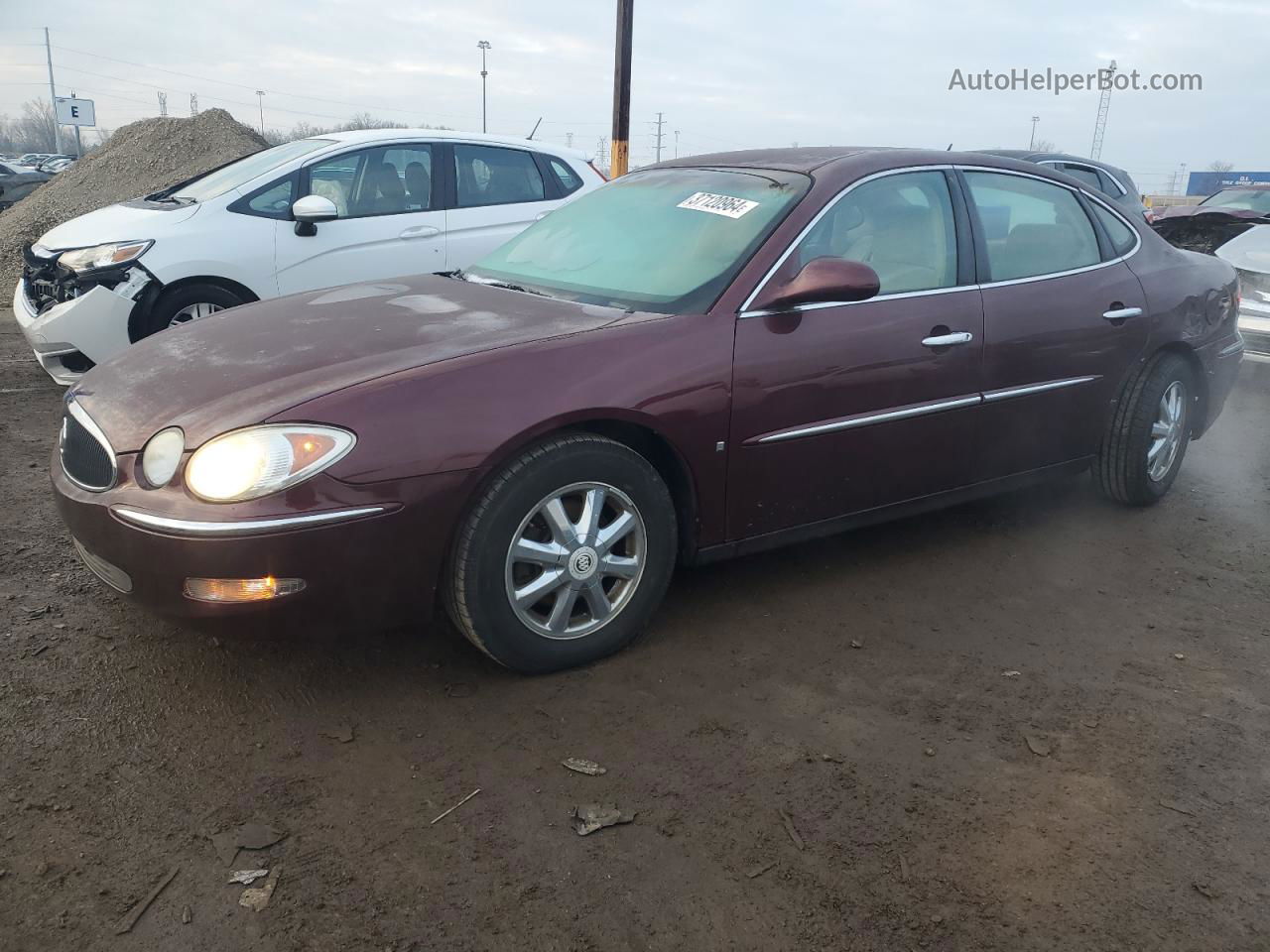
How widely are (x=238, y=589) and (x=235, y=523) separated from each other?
0.18 metres

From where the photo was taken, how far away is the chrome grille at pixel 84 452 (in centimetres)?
270

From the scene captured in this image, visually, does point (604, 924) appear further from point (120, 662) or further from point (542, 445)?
point (120, 662)

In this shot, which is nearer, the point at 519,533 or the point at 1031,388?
the point at 519,533

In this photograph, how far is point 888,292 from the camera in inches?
141

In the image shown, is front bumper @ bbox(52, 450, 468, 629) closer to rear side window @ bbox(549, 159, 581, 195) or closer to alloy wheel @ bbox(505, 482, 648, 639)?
alloy wheel @ bbox(505, 482, 648, 639)

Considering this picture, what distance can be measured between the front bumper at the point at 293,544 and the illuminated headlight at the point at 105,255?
3.63m

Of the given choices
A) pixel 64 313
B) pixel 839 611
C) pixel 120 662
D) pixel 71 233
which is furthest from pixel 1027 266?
pixel 71 233

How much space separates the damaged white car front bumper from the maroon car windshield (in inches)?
112

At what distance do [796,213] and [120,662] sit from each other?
8.46 feet

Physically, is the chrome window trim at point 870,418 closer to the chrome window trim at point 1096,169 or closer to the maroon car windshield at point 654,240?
the maroon car windshield at point 654,240

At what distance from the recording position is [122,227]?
611cm

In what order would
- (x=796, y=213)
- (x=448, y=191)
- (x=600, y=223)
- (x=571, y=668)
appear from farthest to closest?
(x=448, y=191) → (x=600, y=223) → (x=796, y=213) → (x=571, y=668)

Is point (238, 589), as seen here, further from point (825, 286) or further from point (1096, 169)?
point (1096, 169)

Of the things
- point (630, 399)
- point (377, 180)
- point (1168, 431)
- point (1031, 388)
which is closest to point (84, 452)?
point (630, 399)
